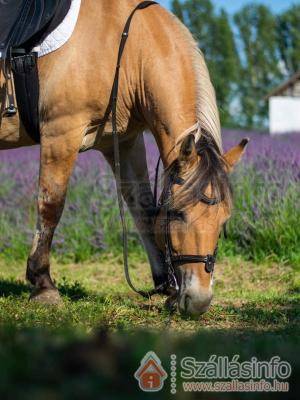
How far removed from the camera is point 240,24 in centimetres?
4994

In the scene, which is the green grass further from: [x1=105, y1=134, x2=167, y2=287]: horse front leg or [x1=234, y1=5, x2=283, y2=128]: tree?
[x1=234, y1=5, x2=283, y2=128]: tree

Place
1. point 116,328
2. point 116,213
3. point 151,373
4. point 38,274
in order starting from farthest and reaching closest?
point 116,213 < point 38,274 < point 116,328 < point 151,373

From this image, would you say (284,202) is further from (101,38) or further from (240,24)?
(240,24)

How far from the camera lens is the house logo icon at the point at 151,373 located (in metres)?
1.92

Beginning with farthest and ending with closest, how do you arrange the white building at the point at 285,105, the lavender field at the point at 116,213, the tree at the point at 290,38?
the tree at the point at 290,38
the white building at the point at 285,105
the lavender field at the point at 116,213

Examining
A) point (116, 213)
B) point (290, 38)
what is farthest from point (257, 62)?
point (116, 213)

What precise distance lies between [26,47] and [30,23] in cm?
17

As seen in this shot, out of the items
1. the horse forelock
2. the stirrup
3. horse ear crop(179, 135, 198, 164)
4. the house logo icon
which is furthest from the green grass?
the stirrup

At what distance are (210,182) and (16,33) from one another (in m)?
1.87

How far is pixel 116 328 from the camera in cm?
372

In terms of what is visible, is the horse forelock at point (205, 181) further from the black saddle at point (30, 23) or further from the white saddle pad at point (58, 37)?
the black saddle at point (30, 23)

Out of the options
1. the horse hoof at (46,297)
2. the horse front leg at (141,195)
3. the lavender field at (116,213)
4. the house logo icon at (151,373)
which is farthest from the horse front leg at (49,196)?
the house logo icon at (151,373)

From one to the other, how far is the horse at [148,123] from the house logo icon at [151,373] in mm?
1914

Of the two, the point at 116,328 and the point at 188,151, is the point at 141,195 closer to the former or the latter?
the point at 188,151
